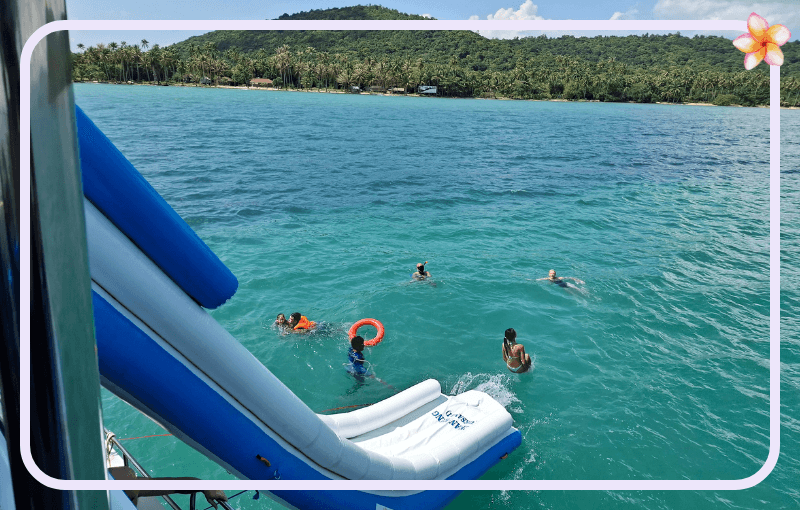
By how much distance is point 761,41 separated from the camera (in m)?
1.49

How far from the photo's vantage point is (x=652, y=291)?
13.4 meters

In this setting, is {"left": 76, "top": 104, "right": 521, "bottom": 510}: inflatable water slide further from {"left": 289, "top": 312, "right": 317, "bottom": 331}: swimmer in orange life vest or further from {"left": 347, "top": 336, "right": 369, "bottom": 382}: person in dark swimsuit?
{"left": 289, "top": 312, "right": 317, "bottom": 331}: swimmer in orange life vest

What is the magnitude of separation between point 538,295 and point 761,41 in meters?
12.2

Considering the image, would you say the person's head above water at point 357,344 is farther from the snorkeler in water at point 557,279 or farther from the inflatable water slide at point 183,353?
the snorkeler in water at point 557,279

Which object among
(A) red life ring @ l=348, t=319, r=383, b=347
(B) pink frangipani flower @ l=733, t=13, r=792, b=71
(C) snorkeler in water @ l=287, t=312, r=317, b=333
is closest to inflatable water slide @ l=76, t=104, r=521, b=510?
(B) pink frangipani flower @ l=733, t=13, r=792, b=71

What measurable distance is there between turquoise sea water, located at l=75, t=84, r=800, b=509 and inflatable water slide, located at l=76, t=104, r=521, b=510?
3.94ft

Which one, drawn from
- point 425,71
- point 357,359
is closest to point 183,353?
point 357,359

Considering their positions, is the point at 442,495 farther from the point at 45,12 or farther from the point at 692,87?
the point at 692,87

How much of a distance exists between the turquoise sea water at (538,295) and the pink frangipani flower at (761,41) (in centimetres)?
52

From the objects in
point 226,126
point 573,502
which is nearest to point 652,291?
point 573,502

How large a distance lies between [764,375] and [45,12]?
1213 centimetres

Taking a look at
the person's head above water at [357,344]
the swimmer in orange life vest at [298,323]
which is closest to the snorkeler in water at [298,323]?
the swimmer in orange life vest at [298,323]

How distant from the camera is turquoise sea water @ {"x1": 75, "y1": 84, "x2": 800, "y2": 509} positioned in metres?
7.84

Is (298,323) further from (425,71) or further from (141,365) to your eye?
(425,71)
